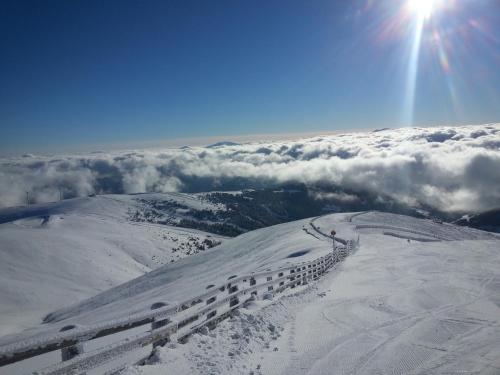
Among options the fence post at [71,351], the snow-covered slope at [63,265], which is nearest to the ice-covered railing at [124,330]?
the fence post at [71,351]

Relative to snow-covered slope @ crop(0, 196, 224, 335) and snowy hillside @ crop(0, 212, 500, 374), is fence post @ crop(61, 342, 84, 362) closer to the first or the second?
snowy hillside @ crop(0, 212, 500, 374)

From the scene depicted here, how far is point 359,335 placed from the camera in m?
9.48

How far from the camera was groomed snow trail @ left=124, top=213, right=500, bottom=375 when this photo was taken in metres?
7.29

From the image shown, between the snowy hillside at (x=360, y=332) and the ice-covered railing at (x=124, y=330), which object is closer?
the ice-covered railing at (x=124, y=330)

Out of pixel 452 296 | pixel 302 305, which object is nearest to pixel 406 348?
pixel 302 305

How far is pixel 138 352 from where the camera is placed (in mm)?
7422

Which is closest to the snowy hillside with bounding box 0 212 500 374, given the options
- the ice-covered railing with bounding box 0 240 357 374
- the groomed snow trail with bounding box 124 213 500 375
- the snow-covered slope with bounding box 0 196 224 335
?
the groomed snow trail with bounding box 124 213 500 375

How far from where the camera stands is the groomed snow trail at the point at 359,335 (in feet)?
23.9

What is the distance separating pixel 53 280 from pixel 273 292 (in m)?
104

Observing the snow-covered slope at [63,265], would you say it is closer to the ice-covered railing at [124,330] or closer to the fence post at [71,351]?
the ice-covered railing at [124,330]

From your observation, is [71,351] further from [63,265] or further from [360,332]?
[63,265]

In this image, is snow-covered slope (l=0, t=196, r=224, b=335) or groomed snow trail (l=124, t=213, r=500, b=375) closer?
groomed snow trail (l=124, t=213, r=500, b=375)

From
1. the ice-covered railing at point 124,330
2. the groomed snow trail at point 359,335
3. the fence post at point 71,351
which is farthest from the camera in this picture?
the groomed snow trail at point 359,335

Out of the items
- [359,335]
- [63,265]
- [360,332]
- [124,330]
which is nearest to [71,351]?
[124,330]
